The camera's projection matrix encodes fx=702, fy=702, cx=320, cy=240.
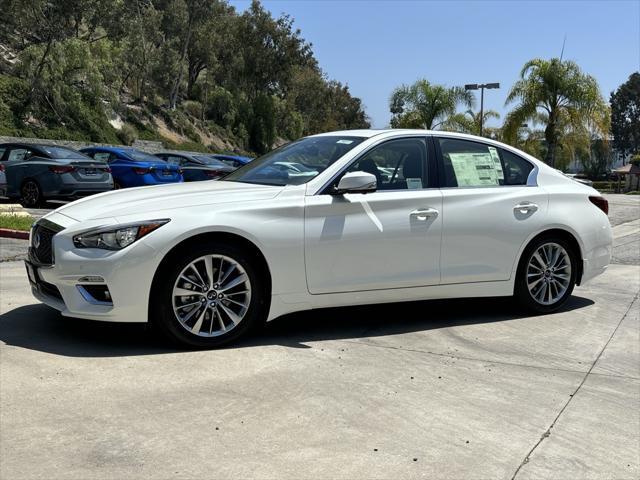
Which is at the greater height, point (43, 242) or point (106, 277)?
point (43, 242)

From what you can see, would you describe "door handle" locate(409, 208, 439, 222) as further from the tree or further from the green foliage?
the tree

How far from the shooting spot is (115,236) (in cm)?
465

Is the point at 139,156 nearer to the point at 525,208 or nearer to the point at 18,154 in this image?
the point at 18,154

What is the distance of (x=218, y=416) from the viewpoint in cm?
373

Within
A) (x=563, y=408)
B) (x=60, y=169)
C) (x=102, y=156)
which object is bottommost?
(x=563, y=408)

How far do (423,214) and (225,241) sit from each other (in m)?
1.61

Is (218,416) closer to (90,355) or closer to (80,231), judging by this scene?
(90,355)

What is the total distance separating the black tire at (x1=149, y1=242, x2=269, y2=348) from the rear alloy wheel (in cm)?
1131

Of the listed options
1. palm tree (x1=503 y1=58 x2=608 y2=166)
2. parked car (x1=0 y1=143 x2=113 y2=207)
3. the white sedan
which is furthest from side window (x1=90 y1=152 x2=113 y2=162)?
palm tree (x1=503 y1=58 x2=608 y2=166)

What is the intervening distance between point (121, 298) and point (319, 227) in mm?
1473

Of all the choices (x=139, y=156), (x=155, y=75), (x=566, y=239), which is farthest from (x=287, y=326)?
(x=155, y=75)

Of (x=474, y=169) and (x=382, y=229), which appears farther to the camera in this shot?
(x=474, y=169)

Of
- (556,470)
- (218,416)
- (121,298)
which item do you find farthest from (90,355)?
(556,470)

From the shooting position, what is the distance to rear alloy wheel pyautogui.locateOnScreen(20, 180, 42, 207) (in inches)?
588
